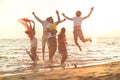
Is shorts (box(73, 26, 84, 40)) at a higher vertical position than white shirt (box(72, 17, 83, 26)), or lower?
lower

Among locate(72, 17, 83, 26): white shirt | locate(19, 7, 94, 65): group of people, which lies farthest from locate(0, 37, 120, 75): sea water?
locate(72, 17, 83, 26): white shirt

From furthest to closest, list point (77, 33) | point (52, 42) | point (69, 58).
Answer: point (69, 58) → point (77, 33) → point (52, 42)

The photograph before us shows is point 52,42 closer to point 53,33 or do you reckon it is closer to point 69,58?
point 53,33

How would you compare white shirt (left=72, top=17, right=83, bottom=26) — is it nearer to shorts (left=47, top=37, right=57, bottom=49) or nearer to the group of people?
the group of people

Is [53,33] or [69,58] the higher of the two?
[53,33]

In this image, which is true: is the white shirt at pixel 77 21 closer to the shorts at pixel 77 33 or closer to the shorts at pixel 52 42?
the shorts at pixel 77 33

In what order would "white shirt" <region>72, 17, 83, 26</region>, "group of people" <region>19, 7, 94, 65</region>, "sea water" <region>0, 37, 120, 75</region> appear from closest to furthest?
"group of people" <region>19, 7, 94, 65</region> → "sea water" <region>0, 37, 120, 75</region> → "white shirt" <region>72, 17, 83, 26</region>

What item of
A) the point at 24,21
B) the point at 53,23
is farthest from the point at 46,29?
the point at 24,21

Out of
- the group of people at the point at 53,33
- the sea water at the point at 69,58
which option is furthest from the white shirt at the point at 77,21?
the sea water at the point at 69,58

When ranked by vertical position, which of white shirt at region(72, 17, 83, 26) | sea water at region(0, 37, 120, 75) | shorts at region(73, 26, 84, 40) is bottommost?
sea water at region(0, 37, 120, 75)

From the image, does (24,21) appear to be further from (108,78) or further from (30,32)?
(108,78)

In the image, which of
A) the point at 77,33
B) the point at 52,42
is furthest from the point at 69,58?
the point at 52,42

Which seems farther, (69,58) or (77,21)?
(69,58)

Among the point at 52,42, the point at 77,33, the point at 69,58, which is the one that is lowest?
the point at 69,58
